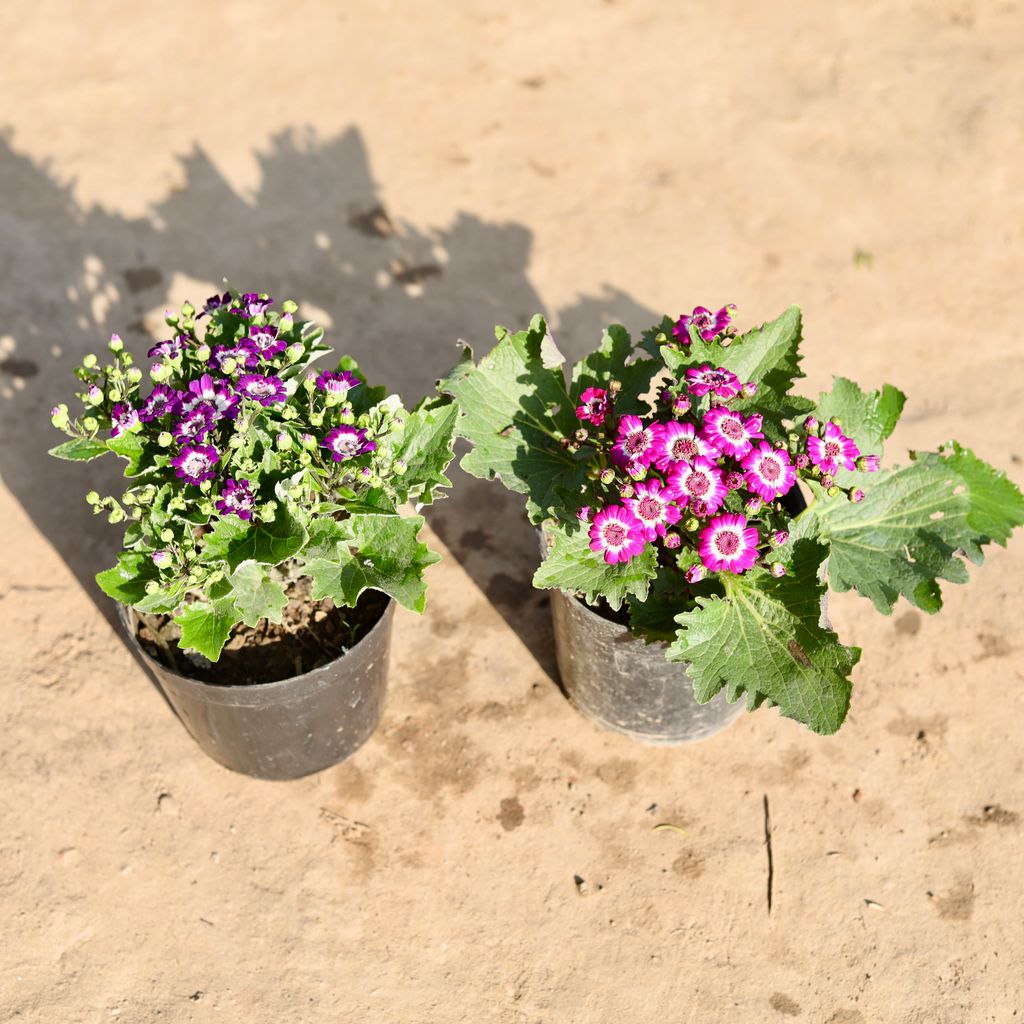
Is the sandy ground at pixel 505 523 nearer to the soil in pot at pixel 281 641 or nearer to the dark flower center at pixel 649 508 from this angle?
the soil in pot at pixel 281 641

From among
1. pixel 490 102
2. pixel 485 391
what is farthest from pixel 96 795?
pixel 490 102

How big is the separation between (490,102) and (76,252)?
244 cm

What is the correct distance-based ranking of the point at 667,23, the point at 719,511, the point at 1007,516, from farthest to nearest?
the point at 667,23
the point at 1007,516
the point at 719,511

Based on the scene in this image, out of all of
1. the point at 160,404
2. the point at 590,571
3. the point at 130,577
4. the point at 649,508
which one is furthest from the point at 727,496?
the point at 130,577

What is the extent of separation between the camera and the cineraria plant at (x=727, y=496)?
2906mm

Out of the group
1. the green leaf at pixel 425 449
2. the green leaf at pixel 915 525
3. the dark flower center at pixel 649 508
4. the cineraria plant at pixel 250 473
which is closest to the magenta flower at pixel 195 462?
the cineraria plant at pixel 250 473

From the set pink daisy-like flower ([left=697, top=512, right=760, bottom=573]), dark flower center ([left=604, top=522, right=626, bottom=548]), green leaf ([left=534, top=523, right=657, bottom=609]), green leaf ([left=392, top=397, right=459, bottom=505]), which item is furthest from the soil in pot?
pink daisy-like flower ([left=697, top=512, right=760, bottom=573])

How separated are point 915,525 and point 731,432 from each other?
33.2 inches

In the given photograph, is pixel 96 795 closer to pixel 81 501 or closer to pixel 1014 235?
pixel 81 501

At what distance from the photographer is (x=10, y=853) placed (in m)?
3.81

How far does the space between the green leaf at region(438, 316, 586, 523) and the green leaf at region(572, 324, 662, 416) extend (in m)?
0.09

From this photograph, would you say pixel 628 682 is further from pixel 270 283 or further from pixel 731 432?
pixel 270 283

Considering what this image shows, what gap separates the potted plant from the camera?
3008mm

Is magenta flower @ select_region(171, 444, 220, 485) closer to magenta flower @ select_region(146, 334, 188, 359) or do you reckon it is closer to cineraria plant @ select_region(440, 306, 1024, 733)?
magenta flower @ select_region(146, 334, 188, 359)
